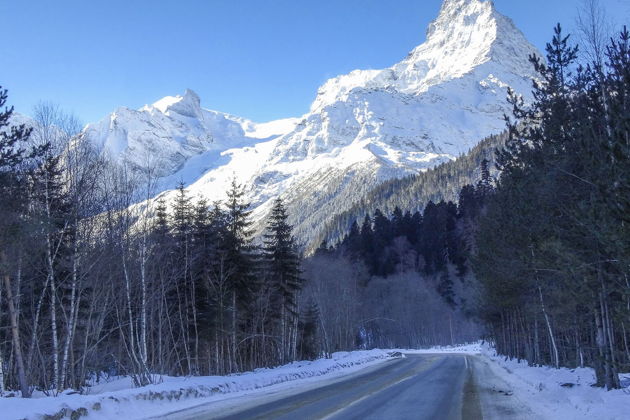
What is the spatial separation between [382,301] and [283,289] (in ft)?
182

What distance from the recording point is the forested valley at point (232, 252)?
521 inches

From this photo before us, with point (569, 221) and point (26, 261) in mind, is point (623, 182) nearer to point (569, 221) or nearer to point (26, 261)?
point (569, 221)

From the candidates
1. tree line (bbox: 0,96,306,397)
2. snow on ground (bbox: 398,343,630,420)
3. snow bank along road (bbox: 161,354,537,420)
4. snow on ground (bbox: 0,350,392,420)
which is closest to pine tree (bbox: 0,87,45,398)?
tree line (bbox: 0,96,306,397)

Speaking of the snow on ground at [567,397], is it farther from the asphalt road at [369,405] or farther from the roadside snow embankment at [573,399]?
the asphalt road at [369,405]

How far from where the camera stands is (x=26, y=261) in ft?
52.0

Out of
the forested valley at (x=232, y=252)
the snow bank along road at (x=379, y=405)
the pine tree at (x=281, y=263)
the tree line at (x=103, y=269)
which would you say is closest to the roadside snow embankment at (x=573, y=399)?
the snow bank along road at (x=379, y=405)

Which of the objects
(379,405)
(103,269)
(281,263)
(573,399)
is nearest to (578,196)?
(573,399)

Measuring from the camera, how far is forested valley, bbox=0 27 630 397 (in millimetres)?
13242

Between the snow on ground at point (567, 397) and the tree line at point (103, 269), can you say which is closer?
the snow on ground at point (567, 397)

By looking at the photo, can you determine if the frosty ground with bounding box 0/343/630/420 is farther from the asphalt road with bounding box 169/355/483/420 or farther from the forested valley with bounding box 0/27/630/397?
the forested valley with bounding box 0/27/630/397

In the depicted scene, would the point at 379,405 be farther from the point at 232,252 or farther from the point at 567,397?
the point at 232,252

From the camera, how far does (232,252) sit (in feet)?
104

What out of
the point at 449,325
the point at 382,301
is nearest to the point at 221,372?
the point at 382,301

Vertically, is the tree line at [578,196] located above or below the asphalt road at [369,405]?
above
